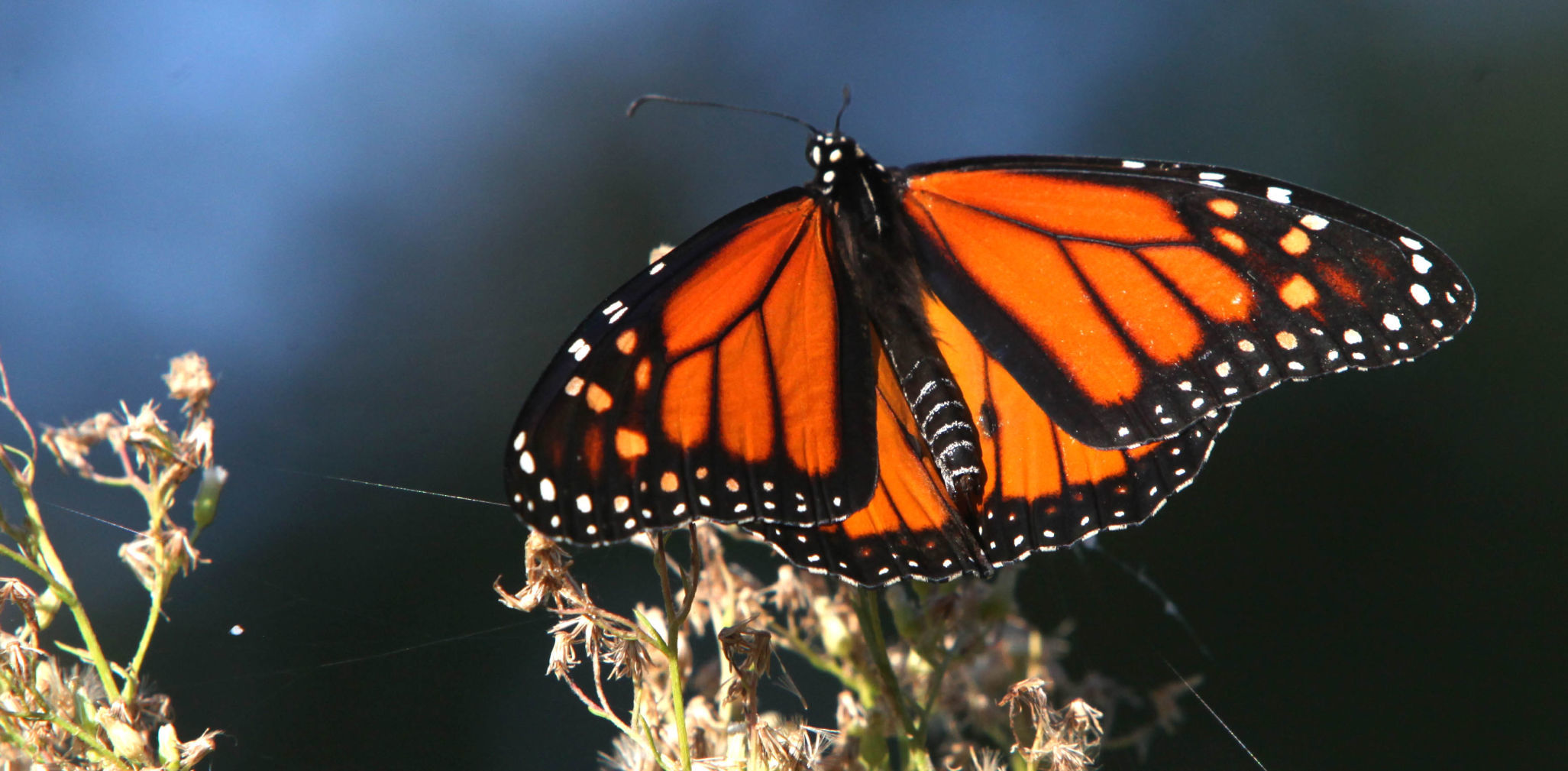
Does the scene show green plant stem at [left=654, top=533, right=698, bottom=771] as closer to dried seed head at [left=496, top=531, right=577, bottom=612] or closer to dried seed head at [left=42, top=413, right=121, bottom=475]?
dried seed head at [left=496, top=531, right=577, bottom=612]

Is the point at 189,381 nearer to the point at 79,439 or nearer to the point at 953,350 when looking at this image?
the point at 79,439

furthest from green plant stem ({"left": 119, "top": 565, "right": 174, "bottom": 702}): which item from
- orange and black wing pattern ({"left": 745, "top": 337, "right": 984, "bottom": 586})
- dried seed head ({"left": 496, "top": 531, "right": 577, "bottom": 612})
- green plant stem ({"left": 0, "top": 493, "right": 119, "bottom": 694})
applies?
orange and black wing pattern ({"left": 745, "top": 337, "right": 984, "bottom": 586})

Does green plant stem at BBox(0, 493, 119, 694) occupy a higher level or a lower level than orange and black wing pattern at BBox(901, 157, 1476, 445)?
lower

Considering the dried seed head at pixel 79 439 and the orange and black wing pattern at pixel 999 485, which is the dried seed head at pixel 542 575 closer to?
the orange and black wing pattern at pixel 999 485

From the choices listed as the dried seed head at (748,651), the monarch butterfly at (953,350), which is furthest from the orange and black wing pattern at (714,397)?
the dried seed head at (748,651)

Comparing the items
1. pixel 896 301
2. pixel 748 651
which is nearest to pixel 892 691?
pixel 748 651
